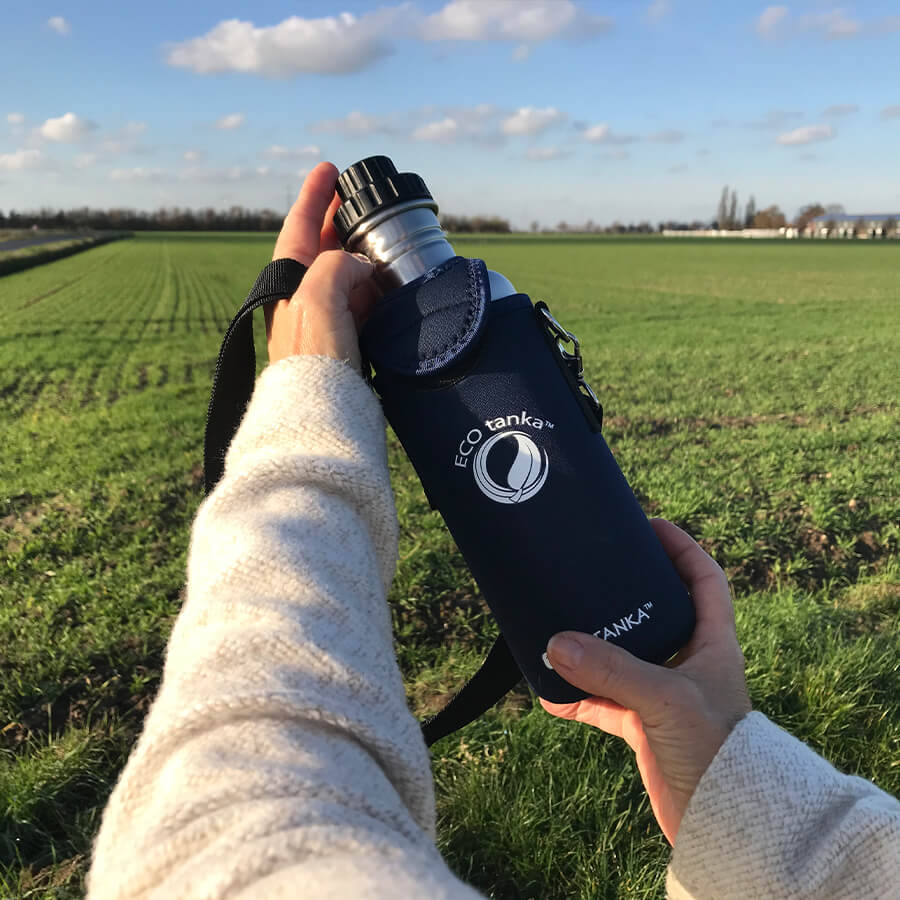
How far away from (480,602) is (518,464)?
2.73m

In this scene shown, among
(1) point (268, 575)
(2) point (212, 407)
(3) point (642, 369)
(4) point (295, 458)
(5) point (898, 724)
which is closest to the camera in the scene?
(1) point (268, 575)

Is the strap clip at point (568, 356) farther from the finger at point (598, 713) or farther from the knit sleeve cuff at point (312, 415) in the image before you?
the finger at point (598, 713)

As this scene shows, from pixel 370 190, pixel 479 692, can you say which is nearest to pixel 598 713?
pixel 479 692

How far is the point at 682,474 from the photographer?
6191 mm

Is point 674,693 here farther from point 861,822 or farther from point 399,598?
point 399,598

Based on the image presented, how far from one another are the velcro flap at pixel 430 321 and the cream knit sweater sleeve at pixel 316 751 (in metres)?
0.11

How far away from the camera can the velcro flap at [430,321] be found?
4.47 ft

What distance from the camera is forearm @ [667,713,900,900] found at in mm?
1076

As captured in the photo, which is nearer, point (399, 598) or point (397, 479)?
point (399, 598)

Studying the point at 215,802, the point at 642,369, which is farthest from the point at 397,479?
the point at 642,369

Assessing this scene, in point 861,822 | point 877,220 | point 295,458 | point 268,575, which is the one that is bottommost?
point 861,822

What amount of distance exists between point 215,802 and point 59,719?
2954 millimetres

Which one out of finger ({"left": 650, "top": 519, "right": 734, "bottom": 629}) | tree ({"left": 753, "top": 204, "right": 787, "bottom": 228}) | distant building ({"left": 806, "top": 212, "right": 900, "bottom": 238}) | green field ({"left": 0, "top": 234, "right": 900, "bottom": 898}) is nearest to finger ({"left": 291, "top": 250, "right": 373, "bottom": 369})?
finger ({"left": 650, "top": 519, "right": 734, "bottom": 629})

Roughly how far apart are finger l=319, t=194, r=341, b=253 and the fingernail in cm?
107
